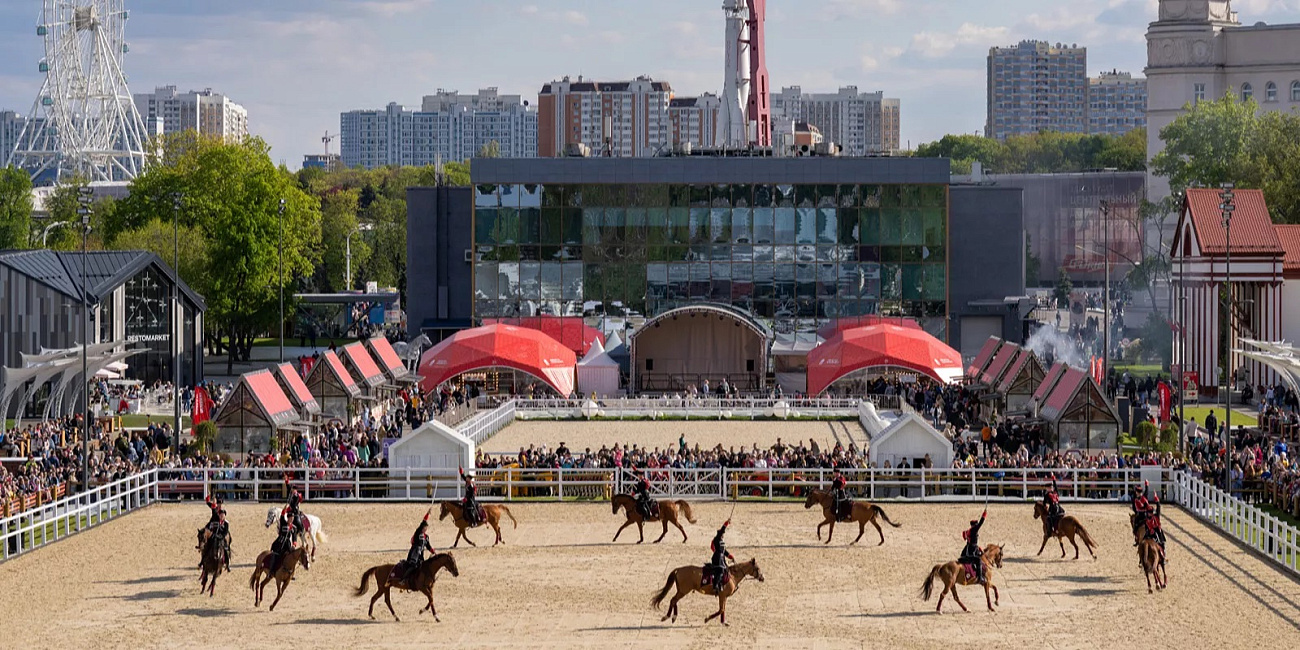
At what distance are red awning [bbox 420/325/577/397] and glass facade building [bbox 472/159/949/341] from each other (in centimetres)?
1334

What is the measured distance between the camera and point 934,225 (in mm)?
85562

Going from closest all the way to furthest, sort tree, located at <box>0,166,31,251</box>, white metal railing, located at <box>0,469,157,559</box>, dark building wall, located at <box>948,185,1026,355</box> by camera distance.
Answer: white metal railing, located at <box>0,469,157,559</box> → dark building wall, located at <box>948,185,1026,355</box> → tree, located at <box>0,166,31,251</box>

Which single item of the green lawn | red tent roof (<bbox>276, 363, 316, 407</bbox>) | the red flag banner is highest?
red tent roof (<bbox>276, 363, 316, 407</bbox>)

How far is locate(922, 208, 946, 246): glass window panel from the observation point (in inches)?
3369

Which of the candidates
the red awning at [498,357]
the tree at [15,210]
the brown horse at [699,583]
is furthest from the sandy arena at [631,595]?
the tree at [15,210]

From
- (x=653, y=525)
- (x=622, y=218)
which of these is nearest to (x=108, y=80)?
(x=622, y=218)

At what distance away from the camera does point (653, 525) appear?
134ft

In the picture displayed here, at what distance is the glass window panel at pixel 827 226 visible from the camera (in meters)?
85.1

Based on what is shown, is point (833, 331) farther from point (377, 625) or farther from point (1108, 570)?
point (377, 625)

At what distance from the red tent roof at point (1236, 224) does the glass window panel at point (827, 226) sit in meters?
16.1

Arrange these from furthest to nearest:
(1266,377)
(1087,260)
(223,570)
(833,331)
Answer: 1. (1087,260)
2. (833,331)
3. (1266,377)
4. (223,570)

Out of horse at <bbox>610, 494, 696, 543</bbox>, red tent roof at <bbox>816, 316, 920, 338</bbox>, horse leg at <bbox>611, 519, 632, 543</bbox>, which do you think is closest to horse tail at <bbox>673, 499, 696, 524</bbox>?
horse at <bbox>610, 494, 696, 543</bbox>

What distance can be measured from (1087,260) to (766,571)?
437ft

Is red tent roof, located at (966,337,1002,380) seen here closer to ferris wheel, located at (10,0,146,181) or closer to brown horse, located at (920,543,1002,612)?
brown horse, located at (920,543,1002,612)
